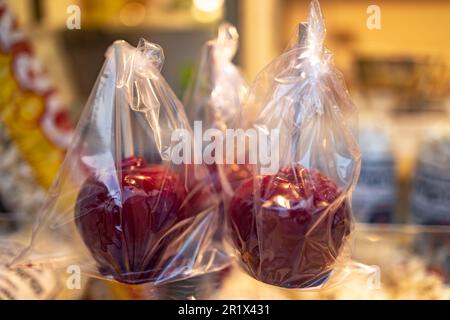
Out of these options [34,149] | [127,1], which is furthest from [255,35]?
[34,149]

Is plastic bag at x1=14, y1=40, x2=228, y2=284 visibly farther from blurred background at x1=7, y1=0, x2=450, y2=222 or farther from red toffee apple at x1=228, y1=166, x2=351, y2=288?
blurred background at x1=7, y1=0, x2=450, y2=222

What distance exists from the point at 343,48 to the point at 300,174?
1.43 metres

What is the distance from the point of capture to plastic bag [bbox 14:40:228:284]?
0.37 m

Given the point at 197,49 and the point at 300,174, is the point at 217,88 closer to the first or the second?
the point at 300,174

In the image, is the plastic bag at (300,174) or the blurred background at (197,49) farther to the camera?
the blurred background at (197,49)

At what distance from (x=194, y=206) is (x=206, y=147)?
0.06 meters

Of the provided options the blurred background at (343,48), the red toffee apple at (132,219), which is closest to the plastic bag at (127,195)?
the red toffee apple at (132,219)

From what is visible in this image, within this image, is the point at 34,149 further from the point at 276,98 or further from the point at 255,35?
the point at 255,35

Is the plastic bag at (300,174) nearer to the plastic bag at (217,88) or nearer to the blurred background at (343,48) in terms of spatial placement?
the plastic bag at (217,88)

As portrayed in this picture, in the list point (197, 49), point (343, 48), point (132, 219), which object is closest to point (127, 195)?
point (132, 219)

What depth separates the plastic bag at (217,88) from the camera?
484mm

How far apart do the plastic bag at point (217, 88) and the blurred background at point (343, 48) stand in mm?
290

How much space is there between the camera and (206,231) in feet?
1.40

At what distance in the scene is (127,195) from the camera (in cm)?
37
